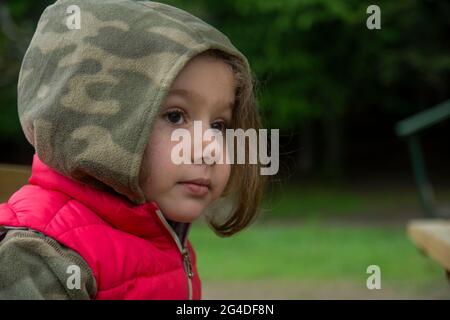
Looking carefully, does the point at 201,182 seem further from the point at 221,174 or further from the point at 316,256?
the point at 316,256

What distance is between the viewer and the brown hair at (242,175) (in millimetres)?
1500

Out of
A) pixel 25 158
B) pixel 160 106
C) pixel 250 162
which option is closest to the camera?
pixel 160 106

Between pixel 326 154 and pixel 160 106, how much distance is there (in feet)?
55.5

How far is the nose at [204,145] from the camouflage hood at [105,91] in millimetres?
105

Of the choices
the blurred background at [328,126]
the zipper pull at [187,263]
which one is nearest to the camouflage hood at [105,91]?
the zipper pull at [187,263]

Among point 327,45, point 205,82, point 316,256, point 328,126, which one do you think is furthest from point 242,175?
point 328,126

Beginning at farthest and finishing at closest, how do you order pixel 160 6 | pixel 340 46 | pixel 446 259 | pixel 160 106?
pixel 340 46 < pixel 446 259 < pixel 160 6 < pixel 160 106

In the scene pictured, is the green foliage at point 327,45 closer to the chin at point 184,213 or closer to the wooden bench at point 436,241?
the wooden bench at point 436,241

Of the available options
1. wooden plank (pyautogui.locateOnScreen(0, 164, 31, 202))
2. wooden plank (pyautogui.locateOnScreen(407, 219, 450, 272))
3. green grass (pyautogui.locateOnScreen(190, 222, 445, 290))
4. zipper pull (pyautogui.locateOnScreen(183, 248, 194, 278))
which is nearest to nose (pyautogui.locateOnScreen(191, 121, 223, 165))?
zipper pull (pyautogui.locateOnScreen(183, 248, 194, 278))

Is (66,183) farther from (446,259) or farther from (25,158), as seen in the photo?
(25,158)

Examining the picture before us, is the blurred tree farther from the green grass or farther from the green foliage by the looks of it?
the green grass

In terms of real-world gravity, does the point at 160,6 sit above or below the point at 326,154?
below

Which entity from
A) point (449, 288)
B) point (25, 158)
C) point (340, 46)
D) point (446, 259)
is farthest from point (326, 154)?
point (446, 259)
